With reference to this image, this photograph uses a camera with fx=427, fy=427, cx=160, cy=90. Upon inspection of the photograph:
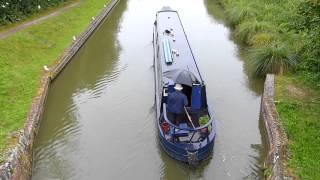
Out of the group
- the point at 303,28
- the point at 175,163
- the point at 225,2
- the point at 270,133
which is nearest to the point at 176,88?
the point at 175,163

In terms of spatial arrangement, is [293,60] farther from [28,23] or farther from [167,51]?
[28,23]

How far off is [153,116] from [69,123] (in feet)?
11.0

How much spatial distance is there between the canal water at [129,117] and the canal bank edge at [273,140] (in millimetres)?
617

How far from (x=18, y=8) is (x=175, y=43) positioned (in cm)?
1299

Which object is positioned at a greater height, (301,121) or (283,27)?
(283,27)

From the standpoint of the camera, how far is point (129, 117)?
17.1 metres

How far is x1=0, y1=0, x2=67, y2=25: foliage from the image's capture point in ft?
85.2

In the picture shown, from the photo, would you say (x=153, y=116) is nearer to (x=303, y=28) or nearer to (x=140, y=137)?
(x=140, y=137)

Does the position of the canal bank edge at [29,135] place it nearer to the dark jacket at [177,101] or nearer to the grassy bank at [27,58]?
the grassy bank at [27,58]

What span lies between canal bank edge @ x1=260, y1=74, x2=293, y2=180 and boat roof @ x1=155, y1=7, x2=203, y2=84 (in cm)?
273

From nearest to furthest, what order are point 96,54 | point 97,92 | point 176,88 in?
point 176,88 → point 97,92 → point 96,54

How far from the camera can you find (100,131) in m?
16.2

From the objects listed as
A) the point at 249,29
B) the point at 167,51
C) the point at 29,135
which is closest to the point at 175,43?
the point at 167,51

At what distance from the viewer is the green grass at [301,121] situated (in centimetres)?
1183
